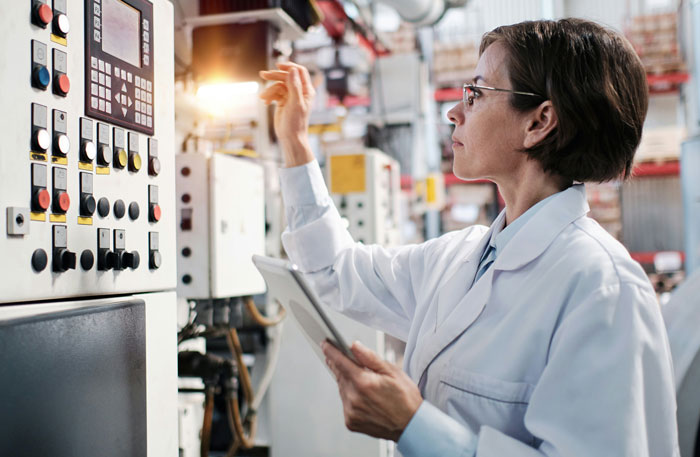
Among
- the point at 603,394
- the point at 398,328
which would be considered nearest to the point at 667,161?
the point at 398,328

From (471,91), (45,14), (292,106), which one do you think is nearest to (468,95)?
(471,91)

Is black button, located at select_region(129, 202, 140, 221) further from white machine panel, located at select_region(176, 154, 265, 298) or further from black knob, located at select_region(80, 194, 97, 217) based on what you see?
white machine panel, located at select_region(176, 154, 265, 298)

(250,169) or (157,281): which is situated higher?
(250,169)

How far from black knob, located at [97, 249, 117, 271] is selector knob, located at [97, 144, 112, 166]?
15 centimetres

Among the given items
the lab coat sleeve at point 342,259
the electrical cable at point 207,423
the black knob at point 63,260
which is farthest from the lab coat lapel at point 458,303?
the electrical cable at point 207,423

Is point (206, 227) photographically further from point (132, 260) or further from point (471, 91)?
point (471, 91)

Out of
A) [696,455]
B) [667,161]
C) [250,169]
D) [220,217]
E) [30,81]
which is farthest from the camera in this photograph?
[667,161]

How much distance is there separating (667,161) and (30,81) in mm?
7205

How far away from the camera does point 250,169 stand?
7.97 ft

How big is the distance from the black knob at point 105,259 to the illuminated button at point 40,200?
14 cm

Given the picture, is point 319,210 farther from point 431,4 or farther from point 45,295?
point 431,4

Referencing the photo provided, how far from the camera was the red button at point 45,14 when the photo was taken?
33.5 inches

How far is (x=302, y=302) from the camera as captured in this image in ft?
3.18

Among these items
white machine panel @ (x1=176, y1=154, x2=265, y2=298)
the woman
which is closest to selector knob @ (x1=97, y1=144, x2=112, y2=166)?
the woman
